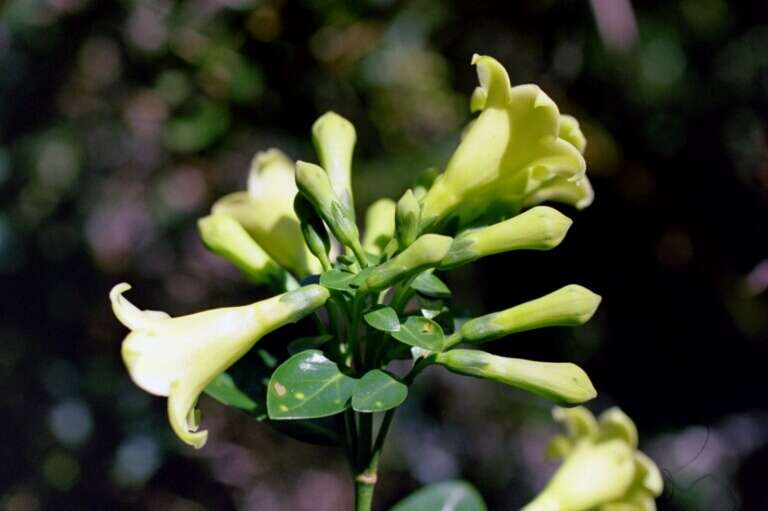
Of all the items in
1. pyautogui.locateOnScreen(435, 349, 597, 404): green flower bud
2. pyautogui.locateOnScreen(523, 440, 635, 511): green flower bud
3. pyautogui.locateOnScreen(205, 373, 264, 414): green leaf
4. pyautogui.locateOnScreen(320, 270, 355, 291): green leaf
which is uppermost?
pyautogui.locateOnScreen(320, 270, 355, 291): green leaf

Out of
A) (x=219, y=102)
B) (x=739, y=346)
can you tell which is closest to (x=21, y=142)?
(x=219, y=102)

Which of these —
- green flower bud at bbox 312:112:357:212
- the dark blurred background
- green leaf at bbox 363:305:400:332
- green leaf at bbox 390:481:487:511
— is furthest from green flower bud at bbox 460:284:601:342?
the dark blurred background

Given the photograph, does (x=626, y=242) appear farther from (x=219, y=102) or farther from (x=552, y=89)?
(x=219, y=102)

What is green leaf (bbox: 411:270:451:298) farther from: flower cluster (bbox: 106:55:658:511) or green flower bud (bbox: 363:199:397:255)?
green flower bud (bbox: 363:199:397:255)

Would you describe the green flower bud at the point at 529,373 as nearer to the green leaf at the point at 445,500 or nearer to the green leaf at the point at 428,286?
the green leaf at the point at 428,286

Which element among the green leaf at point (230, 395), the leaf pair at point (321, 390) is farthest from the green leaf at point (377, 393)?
the green leaf at point (230, 395)

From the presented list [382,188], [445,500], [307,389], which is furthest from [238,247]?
[382,188]

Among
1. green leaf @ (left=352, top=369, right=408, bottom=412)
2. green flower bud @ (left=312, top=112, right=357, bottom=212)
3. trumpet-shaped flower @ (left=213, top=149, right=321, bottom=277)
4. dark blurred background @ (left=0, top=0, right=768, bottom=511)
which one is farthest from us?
dark blurred background @ (left=0, top=0, right=768, bottom=511)
